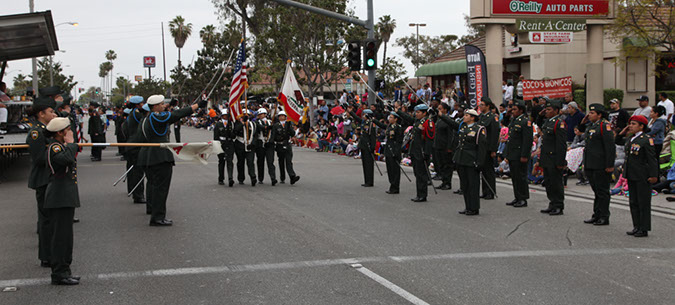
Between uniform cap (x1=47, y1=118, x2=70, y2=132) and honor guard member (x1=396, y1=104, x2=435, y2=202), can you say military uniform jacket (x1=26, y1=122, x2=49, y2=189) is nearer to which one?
uniform cap (x1=47, y1=118, x2=70, y2=132)

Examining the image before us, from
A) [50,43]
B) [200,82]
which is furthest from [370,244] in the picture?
[200,82]

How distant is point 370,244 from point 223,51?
5183 cm

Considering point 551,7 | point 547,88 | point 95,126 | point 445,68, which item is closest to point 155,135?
point 95,126

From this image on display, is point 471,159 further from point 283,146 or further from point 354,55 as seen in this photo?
point 354,55

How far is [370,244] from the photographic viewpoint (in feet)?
27.5

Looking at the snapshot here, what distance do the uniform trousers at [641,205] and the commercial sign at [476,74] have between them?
517 inches

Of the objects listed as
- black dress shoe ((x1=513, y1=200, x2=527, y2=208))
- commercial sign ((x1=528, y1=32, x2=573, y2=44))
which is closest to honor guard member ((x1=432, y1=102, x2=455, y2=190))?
black dress shoe ((x1=513, y1=200, x2=527, y2=208))

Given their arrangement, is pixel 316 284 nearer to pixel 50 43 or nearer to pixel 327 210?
pixel 327 210

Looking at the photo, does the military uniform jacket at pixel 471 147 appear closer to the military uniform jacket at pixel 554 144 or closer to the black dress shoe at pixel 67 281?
the military uniform jacket at pixel 554 144

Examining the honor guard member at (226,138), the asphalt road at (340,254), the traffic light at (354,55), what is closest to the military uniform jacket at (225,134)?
the honor guard member at (226,138)

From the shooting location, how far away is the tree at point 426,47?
62.1m

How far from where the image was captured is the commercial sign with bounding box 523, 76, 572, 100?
21558 millimetres

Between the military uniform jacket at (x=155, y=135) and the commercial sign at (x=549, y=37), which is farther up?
the commercial sign at (x=549, y=37)

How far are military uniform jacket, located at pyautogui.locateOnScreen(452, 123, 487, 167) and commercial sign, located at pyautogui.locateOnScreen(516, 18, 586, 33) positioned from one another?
12.0 metres
